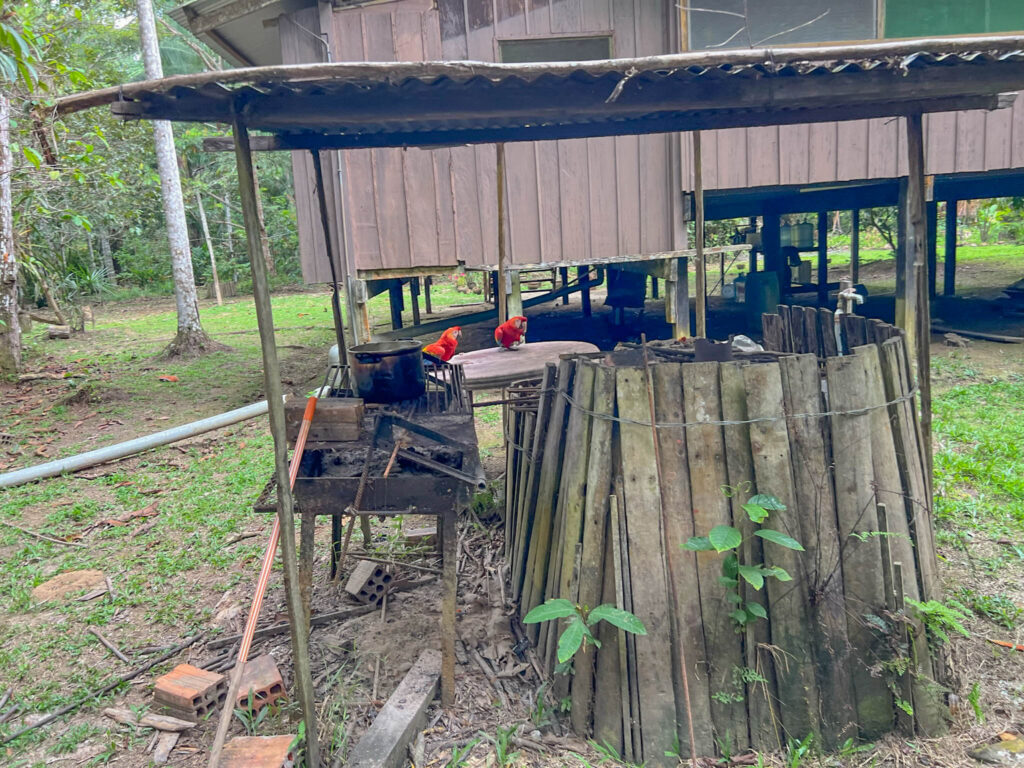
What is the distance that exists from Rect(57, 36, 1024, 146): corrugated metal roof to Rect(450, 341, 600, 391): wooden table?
7.90ft

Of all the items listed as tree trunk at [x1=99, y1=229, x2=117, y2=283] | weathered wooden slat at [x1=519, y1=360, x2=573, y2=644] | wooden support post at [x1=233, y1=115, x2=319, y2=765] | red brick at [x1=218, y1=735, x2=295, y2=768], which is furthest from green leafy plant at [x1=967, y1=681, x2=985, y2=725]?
tree trunk at [x1=99, y1=229, x2=117, y2=283]

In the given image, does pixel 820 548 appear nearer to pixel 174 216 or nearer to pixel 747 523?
pixel 747 523

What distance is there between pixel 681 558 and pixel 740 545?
0.81 ft

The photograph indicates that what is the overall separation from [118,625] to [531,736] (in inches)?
104

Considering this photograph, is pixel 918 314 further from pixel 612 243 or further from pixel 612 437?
pixel 612 243

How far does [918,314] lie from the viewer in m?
3.66

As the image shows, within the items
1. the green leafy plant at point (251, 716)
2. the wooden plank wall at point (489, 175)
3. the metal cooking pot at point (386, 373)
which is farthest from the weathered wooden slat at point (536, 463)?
the wooden plank wall at point (489, 175)

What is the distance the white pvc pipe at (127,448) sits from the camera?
6.79 metres

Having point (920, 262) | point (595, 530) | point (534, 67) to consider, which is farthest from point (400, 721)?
point (920, 262)

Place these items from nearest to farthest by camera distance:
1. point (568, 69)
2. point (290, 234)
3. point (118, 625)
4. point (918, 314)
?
point (568, 69), point (918, 314), point (118, 625), point (290, 234)

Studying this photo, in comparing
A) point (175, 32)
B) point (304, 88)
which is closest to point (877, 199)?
point (304, 88)

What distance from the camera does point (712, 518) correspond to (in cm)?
304

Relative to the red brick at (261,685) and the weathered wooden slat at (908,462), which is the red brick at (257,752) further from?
the weathered wooden slat at (908,462)

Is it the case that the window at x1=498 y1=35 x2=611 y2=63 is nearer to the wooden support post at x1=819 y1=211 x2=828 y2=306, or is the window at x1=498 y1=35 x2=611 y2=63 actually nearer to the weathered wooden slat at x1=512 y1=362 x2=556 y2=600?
the weathered wooden slat at x1=512 y1=362 x2=556 y2=600
